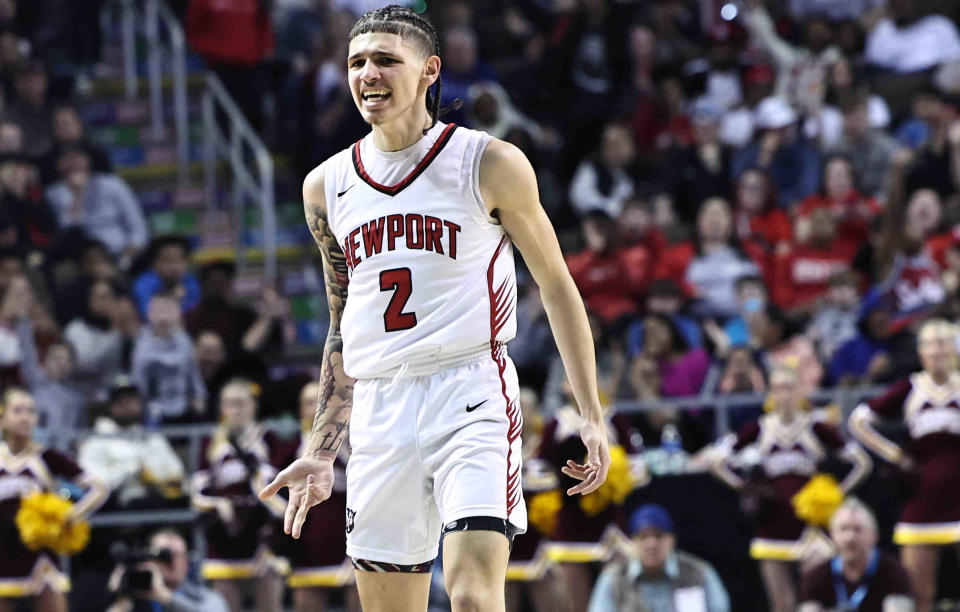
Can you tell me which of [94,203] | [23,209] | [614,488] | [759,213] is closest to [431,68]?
[614,488]

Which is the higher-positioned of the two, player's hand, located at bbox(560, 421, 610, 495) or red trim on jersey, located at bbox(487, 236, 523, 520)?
red trim on jersey, located at bbox(487, 236, 523, 520)

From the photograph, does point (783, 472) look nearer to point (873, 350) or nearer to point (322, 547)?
point (873, 350)

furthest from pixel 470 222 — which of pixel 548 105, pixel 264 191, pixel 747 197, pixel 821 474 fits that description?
pixel 548 105

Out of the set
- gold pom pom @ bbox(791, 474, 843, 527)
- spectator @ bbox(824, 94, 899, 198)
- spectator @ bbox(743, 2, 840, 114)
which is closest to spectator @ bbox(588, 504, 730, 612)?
gold pom pom @ bbox(791, 474, 843, 527)

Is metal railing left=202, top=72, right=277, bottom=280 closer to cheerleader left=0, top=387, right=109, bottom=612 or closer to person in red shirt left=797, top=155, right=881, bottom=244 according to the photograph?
cheerleader left=0, top=387, right=109, bottom=612

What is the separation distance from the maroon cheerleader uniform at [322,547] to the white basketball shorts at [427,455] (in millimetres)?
5841

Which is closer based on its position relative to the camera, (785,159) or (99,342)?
(99,342)

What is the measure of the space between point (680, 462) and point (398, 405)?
601 cm

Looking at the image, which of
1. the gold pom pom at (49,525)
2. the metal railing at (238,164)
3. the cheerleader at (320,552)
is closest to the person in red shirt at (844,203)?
the cheerleader at (320,552)

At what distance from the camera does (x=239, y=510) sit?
10727mm

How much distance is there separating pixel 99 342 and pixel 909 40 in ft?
24.9

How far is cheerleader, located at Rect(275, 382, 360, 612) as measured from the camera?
10617 mm

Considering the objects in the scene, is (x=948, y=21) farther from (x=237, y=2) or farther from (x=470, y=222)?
(x=470, y=222)

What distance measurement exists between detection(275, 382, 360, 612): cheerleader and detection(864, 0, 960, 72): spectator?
21.7 feet
